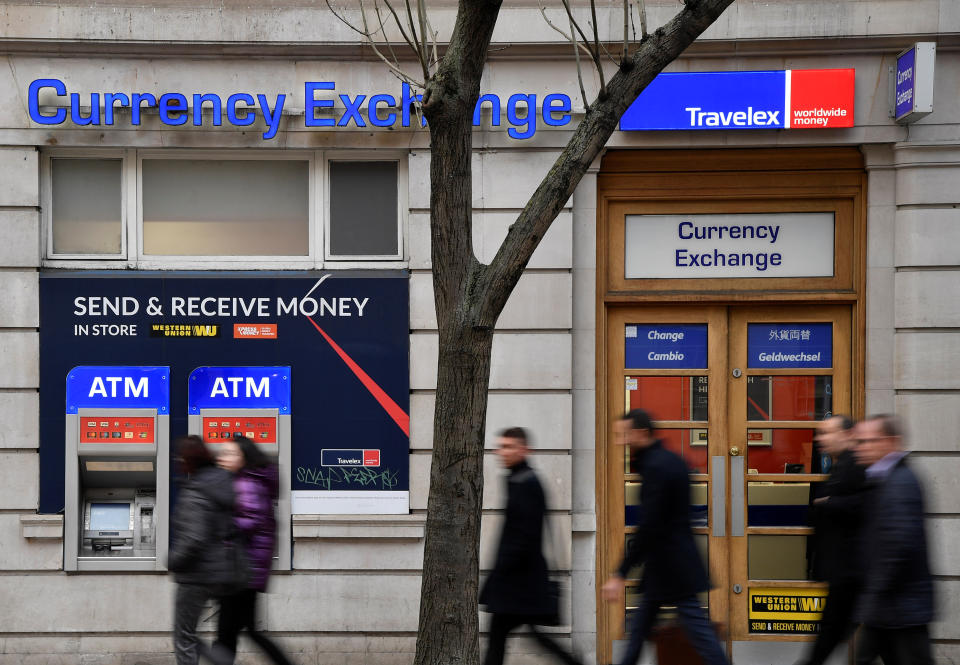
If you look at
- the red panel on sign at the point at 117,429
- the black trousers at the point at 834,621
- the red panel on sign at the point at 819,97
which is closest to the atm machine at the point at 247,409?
the red panel on sign at the point at 117,429

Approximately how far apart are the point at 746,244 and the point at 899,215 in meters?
1.24

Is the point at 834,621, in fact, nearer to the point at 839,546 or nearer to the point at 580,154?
the point at 839,546

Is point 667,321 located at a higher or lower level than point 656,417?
higher

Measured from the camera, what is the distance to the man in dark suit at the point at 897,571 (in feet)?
17.5

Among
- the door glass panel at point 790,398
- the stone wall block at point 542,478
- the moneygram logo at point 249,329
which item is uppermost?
the moneygram logo at point 249,329

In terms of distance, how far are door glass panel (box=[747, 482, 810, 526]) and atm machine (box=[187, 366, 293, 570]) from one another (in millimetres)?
3890

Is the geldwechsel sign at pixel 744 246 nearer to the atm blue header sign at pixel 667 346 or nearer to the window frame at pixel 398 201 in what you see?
the atm blue header sign at pixel 667 346

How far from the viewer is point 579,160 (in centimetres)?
567

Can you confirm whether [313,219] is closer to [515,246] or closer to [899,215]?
[515,246]

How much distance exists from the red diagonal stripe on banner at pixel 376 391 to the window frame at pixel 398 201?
0.65 metres

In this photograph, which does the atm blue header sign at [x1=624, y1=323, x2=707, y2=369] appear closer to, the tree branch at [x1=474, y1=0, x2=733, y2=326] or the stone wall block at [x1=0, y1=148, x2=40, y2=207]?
the tree branch at [x1=474, y1=0, x2=733, y2=326]

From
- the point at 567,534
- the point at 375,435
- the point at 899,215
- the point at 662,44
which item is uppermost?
the point at 662,44

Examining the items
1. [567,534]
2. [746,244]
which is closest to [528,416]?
[567,534]

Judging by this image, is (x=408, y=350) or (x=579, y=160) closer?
(x=579, y=160)
